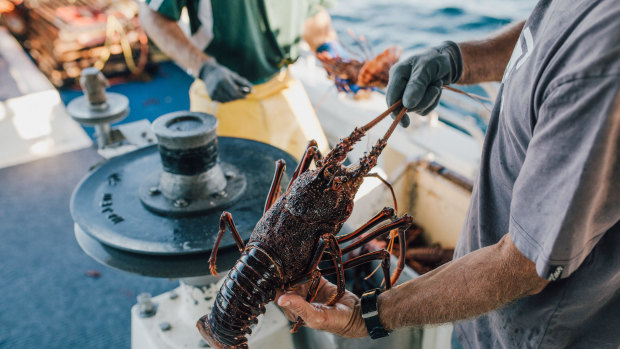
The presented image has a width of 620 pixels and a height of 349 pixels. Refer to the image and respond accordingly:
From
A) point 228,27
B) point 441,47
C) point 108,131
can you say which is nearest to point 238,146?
point 228,27

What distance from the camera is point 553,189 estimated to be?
3.18 feet

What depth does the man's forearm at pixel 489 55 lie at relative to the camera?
6.02 feet

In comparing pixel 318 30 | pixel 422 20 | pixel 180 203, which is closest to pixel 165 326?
pixel 180 203

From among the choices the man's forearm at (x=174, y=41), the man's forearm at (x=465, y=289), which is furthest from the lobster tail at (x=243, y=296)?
the man's forearm at (x=174, y=41)

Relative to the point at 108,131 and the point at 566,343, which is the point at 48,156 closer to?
the point at 108,131

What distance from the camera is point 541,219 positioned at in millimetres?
1005

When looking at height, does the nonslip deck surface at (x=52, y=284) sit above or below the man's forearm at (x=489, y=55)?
below

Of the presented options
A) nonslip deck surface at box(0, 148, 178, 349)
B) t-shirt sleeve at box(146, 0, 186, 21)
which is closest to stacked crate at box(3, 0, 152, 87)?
nonslip deck surface at box(0, 148, 178, 349)

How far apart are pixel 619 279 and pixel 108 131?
332 cm

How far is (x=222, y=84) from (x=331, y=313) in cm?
147

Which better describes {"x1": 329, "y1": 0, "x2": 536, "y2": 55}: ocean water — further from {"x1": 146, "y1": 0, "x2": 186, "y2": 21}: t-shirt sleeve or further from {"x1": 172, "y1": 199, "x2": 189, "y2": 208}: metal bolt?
{"x1": 172, "y1": 199, "x2": 189, "y2": 208}: metal bolt

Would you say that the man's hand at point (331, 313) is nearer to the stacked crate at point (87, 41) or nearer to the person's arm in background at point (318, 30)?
the person's arm in background at point (318, 30)

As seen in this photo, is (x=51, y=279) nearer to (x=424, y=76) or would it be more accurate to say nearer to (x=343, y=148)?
(x=343, y=148)

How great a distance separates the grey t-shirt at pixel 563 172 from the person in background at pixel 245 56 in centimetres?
157
